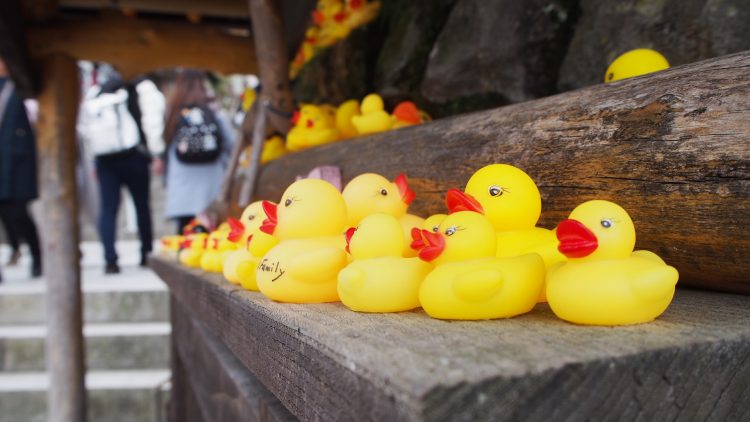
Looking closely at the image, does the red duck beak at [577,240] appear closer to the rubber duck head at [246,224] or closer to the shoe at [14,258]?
the rubber duck head at [246,224]

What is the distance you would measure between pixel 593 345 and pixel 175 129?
4238mm

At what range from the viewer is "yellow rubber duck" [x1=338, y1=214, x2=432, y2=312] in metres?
0.89

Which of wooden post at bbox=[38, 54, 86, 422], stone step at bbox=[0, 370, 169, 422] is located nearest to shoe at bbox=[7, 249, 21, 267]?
stone step at bbox=[0, 370, 169, 422]

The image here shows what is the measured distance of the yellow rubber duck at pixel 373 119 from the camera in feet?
6.73

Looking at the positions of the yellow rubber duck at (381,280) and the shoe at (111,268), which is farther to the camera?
the shoe at (111,268)

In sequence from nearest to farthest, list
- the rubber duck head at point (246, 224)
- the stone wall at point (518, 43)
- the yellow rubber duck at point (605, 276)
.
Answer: the yellow rubber duck at point (605, 276)
the rubber duck head at point (246, 224)
the stone wall at point (518, 43)

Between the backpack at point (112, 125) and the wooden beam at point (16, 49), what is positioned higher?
the wooden beam at point (16, 49)

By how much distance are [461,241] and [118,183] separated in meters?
4.52

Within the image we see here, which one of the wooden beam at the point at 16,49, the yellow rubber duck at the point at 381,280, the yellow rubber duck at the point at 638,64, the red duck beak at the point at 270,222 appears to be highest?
the wooden beam at the point at 16,49

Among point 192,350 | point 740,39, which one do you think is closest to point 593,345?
point 740,39

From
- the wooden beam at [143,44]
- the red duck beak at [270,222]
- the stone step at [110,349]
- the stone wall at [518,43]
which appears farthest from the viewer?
the stone step at [110,349]

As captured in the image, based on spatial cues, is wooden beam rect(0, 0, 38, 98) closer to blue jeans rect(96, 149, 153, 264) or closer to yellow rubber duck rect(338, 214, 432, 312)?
blue jeans rect(96, 149, 153, 264)

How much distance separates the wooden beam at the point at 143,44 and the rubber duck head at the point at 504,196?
3505mm

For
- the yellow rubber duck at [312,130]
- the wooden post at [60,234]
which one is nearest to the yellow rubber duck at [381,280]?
the yellow rubber duck at [312,130]
